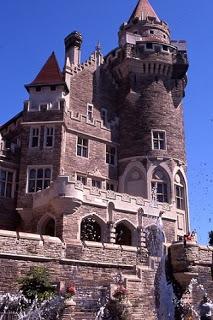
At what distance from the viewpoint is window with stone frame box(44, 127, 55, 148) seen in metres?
30.6

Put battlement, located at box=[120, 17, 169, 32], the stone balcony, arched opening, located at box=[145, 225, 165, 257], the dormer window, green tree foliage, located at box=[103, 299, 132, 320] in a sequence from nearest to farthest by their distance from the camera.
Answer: green tree foliage, located at box=[103, 299, 132, 320] → the stone balcony → arched opening, located at box=[145, 225, 165, 257] → the dormer window → battlement, located at box=[120, 17, 169, 32]

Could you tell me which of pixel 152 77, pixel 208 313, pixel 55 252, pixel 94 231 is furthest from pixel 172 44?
pixel 208 313

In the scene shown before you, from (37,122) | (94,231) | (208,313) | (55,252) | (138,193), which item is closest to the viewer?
(208,313)

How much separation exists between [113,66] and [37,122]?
10491 millimetres

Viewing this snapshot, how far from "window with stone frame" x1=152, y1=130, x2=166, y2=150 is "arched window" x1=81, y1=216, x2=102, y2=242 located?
8920 millimetres

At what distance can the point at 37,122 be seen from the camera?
30953mm

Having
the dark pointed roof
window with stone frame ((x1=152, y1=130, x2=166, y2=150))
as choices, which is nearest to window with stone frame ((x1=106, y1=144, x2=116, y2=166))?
window with stone frame ((x1=152, y1=130, x2=166, y2=150))

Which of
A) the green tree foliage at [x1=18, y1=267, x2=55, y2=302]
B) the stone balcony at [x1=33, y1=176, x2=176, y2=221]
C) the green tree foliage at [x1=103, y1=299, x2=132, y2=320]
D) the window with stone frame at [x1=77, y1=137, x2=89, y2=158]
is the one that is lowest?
the green tree foliage at [x1=103, y1=299, x2=132, y2=320]

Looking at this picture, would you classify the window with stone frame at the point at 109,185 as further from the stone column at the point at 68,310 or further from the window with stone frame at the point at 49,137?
the stone column at the point at 68,310

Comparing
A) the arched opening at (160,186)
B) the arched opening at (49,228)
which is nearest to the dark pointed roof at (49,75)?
the arched opening at (160,186)

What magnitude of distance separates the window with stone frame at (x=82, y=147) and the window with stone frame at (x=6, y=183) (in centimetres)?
529

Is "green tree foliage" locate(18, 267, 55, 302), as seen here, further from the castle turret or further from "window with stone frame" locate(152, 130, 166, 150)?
the castle turret

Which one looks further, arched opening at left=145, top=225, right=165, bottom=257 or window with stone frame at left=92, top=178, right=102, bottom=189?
window with stone frame at left=92, top=178, right=102, bottom=189

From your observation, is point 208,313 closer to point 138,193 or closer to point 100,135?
point 138,193
